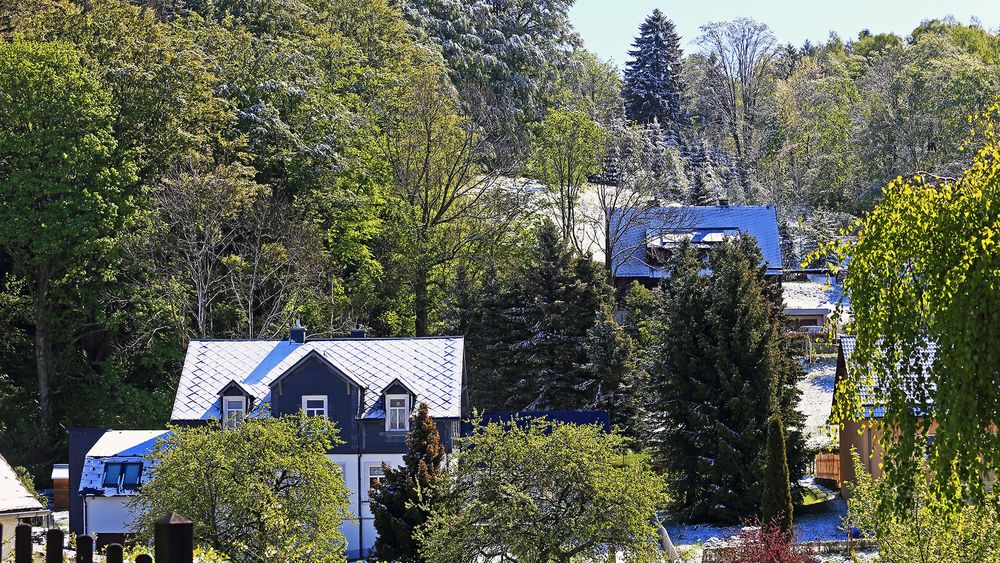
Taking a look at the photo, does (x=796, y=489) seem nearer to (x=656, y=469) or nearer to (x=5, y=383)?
(x=656, y=469)

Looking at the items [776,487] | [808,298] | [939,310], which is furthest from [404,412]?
[808,298]

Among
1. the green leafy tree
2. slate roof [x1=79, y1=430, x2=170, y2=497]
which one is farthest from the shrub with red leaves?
the green leafy tree

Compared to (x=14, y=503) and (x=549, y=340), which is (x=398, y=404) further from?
(x=14, y=503)

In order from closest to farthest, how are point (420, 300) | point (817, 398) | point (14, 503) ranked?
point (14, 503)
point (420, 300)
point (817, 398)

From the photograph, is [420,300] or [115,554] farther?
[420,300]

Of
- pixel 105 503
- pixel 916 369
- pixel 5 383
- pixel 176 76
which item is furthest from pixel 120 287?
pixel 916 369

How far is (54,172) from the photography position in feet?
168

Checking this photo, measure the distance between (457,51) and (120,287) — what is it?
106ft

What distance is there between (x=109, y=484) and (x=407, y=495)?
11023 mm

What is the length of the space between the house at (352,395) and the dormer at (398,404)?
31mm

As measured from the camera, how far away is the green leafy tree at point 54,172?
51000 mm

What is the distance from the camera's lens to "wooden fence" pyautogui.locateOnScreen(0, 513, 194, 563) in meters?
5.45

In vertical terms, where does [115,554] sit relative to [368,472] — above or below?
above

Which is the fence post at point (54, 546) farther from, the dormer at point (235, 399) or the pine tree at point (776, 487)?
the dormer at point (235, 399)
